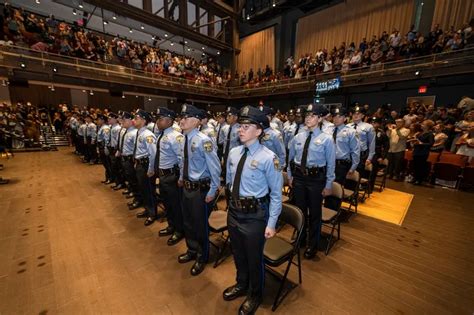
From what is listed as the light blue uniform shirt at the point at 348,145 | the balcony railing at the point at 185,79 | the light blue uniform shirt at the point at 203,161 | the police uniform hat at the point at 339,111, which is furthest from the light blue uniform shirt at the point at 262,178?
the balcony railing at the point at 185,79

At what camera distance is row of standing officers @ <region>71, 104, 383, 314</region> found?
1930 millimetres

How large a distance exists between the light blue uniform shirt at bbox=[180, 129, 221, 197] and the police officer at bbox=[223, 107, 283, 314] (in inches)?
20.5

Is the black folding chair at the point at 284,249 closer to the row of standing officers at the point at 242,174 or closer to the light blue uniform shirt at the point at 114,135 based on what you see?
the row of standing officers at the point at 242,174

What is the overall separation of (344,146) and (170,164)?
3076 millimetres

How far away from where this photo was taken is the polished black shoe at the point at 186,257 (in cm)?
282

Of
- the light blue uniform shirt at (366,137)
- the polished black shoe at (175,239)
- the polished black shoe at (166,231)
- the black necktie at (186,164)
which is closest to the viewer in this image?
the black necktie at (186,164)

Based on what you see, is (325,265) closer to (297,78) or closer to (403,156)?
(403,156)

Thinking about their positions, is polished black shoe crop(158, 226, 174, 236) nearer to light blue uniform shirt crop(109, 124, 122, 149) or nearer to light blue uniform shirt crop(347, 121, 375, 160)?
light blue uniform shirt crop(109, 124, 122, 149)

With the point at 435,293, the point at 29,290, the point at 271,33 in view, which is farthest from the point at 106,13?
the point at 435,293

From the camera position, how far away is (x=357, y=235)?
137 inches

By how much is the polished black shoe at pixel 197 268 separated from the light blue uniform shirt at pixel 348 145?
9.74ft

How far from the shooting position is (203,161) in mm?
2631

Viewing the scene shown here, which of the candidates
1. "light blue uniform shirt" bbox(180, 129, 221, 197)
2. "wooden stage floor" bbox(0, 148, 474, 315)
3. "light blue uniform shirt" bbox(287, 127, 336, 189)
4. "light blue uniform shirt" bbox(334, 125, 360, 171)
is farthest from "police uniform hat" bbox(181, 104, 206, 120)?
"light blue uniform shirt" bbox(334, 125, 360, 171)

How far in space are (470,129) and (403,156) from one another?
5.44ft
